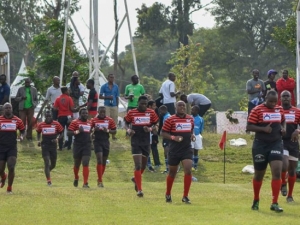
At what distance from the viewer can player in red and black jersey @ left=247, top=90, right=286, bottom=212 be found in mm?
17969

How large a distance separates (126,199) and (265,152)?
12.7 feet

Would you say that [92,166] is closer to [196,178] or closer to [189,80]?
[196,178]

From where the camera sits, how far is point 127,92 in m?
31.2

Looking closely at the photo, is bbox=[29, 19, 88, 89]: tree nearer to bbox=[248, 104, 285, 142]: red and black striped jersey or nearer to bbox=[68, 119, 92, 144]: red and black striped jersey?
bbox=[68, 119, 92, 144]: red and black striped jersey

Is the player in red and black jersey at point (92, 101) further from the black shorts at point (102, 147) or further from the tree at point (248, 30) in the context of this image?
the tree at point (248, 30)

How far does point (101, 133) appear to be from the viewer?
2491 centimetres

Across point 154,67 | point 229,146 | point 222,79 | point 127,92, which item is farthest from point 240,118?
point 154,67

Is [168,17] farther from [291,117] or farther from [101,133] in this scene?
[291,117]

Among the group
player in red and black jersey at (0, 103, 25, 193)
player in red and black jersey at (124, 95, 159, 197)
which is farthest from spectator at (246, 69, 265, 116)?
player in red and black jersey at (0, 103, 25, 193)

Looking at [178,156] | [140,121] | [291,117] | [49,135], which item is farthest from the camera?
[49,135]

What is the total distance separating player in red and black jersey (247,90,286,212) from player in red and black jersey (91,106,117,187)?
6986 millimetres

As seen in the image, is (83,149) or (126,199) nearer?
(126,199)

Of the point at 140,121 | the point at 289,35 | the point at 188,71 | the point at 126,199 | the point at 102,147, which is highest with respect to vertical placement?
the point at 289,35

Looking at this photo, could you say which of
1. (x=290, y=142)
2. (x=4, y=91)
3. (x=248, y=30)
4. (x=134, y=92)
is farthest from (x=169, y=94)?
(x=248, y=30)
